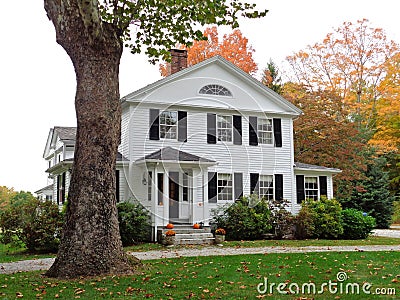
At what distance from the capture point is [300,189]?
21.3 m

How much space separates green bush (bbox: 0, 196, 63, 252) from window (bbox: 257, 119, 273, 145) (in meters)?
→ 9.27

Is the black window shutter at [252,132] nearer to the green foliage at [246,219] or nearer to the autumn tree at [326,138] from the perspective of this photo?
the green foliage at [246,219]

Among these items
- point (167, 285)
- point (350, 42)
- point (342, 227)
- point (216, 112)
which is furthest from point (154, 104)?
point (350, 42)

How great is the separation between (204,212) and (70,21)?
1025cm

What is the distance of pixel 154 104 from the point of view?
61.6ft

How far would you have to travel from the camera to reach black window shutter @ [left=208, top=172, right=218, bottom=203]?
19031 millimetres

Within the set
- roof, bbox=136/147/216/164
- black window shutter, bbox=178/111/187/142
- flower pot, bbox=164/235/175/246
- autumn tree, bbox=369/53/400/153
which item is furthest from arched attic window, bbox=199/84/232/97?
autumn tree, bbox=369/53/400/153

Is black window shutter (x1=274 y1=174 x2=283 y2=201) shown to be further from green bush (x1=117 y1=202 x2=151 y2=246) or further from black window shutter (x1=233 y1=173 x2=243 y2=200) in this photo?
green bush (x1=117 y1=202 x2=151 y2=246)

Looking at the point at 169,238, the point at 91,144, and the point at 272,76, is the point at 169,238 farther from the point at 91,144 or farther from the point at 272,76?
the point at 272,76

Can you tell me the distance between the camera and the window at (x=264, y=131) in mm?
20672

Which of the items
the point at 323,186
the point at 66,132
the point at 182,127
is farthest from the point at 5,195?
the point at 323,186

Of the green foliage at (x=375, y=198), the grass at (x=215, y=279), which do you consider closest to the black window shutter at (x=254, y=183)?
the grass at (x=215, y=279)

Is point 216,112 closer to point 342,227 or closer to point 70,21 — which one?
point 342,227

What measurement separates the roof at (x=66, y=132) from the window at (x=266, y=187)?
9.06m
